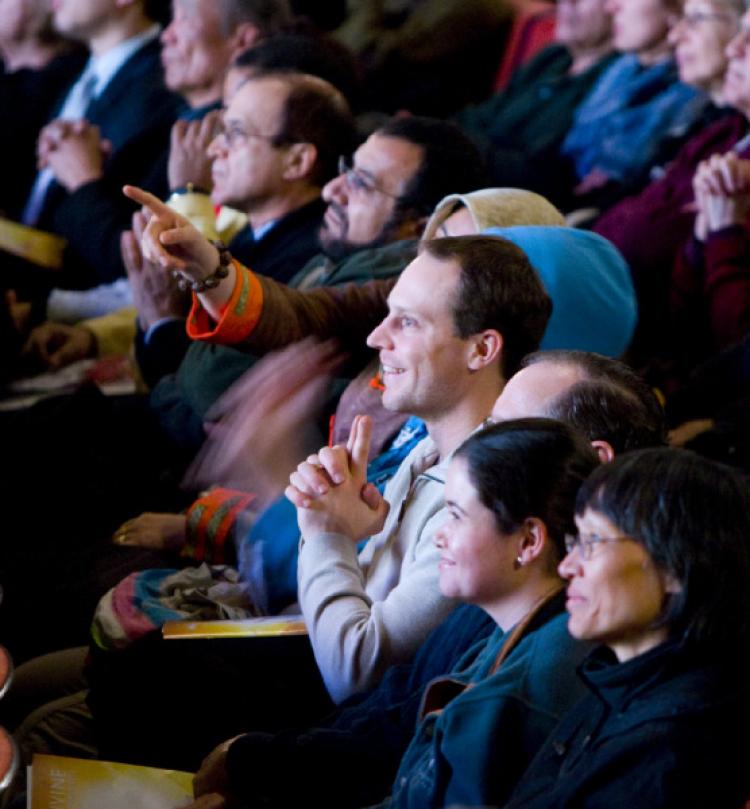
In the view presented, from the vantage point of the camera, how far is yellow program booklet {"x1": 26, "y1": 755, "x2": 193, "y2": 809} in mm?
1578

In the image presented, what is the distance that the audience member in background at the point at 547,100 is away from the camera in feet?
12.7

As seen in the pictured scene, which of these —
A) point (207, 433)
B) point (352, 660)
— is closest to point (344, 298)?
point (207, 433)

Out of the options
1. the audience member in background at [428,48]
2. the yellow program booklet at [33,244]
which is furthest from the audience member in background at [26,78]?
the audience member in background at [428,48]

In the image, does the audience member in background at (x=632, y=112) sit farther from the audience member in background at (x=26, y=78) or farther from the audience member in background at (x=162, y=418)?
the audience member in background at (x=26, y=78)

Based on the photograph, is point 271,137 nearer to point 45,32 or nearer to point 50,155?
point 50,155

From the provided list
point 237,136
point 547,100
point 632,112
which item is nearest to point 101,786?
point 237,136

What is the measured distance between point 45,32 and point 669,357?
232cm

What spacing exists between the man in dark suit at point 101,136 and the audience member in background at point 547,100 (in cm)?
88

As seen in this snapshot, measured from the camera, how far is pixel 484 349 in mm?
1846

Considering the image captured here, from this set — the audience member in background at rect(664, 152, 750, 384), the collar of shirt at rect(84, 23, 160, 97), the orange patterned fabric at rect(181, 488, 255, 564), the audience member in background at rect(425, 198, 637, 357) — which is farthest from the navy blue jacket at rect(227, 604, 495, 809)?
the collar of shirt at rect(84, 23, 160, 97)

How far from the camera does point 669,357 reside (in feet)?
10.2

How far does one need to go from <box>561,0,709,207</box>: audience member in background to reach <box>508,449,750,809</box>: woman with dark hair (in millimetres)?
2457

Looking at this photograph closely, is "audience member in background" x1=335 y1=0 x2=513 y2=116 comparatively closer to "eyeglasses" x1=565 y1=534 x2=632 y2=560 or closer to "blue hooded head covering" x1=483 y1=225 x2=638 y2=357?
"blue hooded head covering" x1=483 y1=225 x2=638 y2=357

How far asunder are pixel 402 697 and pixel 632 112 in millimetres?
2466
